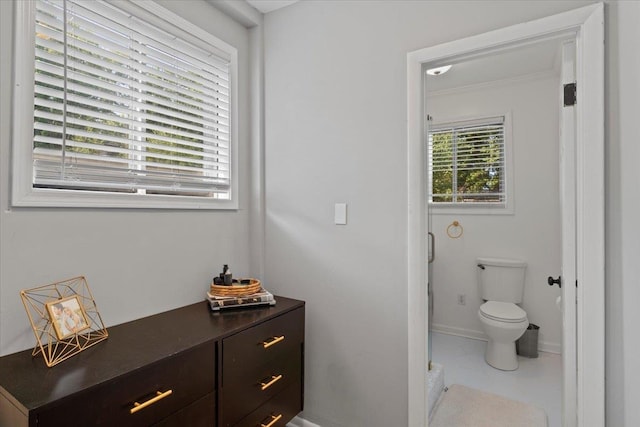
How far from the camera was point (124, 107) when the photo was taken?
5.10ft

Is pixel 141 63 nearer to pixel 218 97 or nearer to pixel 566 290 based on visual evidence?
pixel 218 97

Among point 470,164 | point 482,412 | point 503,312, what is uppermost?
point 470,164

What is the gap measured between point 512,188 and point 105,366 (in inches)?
129

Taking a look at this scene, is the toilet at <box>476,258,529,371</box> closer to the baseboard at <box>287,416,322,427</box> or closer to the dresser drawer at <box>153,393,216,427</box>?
the baseboard at <box>287,416,322,427</box>

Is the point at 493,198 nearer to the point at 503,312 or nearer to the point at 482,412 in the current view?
the point at 503,312

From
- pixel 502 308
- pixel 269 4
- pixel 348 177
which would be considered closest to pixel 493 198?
pixel 502 308

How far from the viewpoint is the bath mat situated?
2.11 m

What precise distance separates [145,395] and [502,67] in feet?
10.9

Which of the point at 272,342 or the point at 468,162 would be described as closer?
the point at 272,342

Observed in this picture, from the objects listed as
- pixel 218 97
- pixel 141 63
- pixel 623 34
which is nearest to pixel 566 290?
pixel 623 34

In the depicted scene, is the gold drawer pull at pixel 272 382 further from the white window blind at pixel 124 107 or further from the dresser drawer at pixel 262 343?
the white window blind at pixel 124 107

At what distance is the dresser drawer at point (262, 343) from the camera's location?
4.63ft

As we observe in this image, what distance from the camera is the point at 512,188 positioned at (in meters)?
3.15

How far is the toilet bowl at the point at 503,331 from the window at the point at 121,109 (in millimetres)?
2252
